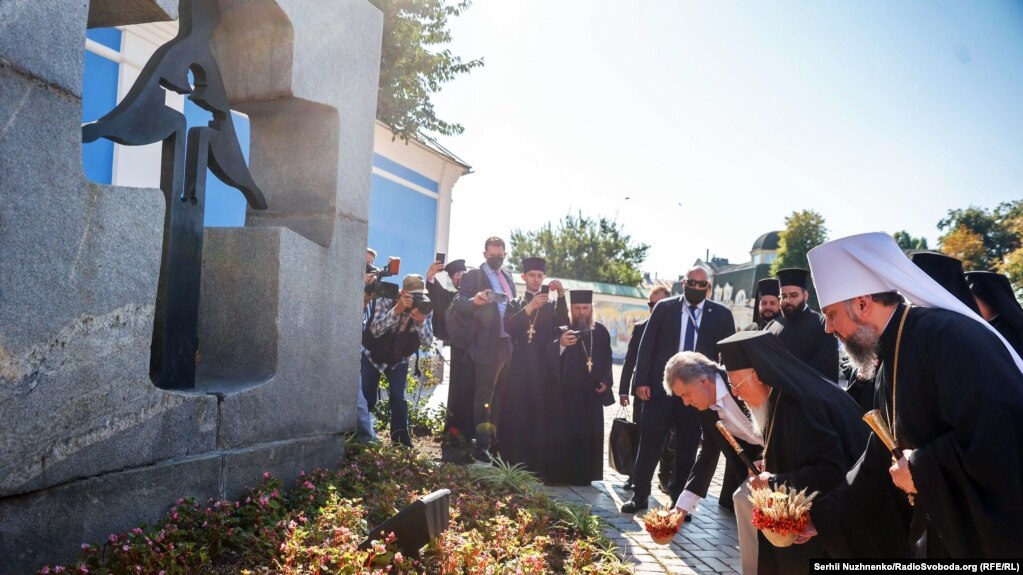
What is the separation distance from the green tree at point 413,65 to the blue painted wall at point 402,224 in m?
2.86

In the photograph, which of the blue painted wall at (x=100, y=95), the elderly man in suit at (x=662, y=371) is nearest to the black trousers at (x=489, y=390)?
the elderly man in suit at (x=662, y=371)

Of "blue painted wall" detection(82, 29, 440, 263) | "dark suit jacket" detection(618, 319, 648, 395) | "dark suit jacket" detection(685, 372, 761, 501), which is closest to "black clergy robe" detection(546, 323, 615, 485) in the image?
"dark suit jacket" detection(618, 319, 648, 395)

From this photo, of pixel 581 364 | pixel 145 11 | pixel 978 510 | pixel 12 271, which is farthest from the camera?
pixel 581 364

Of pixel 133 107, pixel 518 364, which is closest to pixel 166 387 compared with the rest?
pixel 133 107

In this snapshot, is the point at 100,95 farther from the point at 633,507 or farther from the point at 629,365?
the point at 633,507

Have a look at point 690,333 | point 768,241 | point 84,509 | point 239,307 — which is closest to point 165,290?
point 239,307

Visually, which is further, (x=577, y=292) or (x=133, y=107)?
(x=577, y=292)

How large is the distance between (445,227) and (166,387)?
52.8ft

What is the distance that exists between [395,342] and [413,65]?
22.7ft

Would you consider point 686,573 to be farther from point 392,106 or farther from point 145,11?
point 392,106

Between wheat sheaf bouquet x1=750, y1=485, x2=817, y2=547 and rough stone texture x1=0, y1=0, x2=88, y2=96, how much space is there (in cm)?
341

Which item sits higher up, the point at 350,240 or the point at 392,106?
the point at 392,106

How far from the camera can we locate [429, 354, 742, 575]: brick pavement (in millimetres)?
4777

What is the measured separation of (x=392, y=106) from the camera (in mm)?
13094
